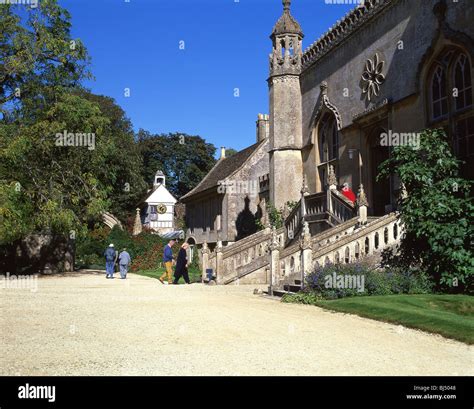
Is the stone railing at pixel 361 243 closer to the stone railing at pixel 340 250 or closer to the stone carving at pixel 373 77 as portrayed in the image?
the stone railing at pixel 340 250

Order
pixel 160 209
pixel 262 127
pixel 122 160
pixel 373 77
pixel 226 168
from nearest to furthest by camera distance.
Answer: pixel 373 77
pixel 226 168
pixel 262 127
pixel 122 160
pixel 160 209

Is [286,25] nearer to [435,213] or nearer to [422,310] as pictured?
[435,213]

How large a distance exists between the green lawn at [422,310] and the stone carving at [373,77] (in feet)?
36.6

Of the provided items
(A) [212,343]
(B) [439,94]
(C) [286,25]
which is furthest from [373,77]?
(A) [212,343]

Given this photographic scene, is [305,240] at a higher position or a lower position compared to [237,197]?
lower

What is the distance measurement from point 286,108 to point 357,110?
5.23m

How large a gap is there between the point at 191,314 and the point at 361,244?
612cm

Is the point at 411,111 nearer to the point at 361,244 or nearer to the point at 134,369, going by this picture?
the point at 361,244

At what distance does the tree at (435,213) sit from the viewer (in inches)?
450

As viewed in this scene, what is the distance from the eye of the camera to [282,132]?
25.7m

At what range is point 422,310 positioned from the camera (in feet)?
29.4

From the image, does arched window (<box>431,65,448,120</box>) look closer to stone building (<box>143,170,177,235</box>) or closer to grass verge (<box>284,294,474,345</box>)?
grass verge (<box>284,294,474,345</box>)
